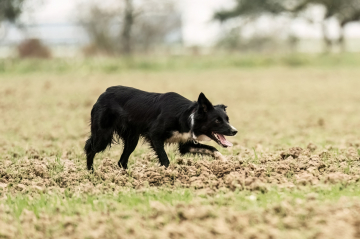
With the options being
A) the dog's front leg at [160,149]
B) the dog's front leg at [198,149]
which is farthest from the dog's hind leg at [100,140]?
the dog's front leg at [198,149]

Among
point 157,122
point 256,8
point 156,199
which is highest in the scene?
point 256,8

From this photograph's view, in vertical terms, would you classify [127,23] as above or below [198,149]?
above

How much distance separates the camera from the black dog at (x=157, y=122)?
6.47 meters

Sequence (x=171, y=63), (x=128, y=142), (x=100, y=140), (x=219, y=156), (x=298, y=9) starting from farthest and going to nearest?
(x=298, y=9) → (x=171, y=63) → (x=128, y=142) → (x=100, y=140) → (x=219, y=156)

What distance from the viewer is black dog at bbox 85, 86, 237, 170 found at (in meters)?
6.47

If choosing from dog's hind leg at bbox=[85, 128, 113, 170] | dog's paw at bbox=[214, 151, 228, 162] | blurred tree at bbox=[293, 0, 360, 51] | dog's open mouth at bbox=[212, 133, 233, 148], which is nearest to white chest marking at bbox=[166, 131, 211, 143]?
dog's open mouth at bbox=[212, 133, 233, 148]

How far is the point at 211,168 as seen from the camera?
6.34 meters

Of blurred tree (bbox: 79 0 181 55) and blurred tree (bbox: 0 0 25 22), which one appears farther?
blurred tree (bbox: 79 0 181 55)

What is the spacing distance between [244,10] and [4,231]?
41.3 metres

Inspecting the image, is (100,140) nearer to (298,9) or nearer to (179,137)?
(179,137)

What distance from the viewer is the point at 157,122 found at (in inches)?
258

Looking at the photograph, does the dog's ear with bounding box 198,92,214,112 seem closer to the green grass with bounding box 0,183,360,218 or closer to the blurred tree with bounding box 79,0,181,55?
the green grass with bounding box 0,183,360,218

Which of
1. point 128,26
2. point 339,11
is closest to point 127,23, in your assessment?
point 128,26

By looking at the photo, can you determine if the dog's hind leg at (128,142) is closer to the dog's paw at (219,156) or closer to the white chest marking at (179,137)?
the white chest marking at (179,137)
